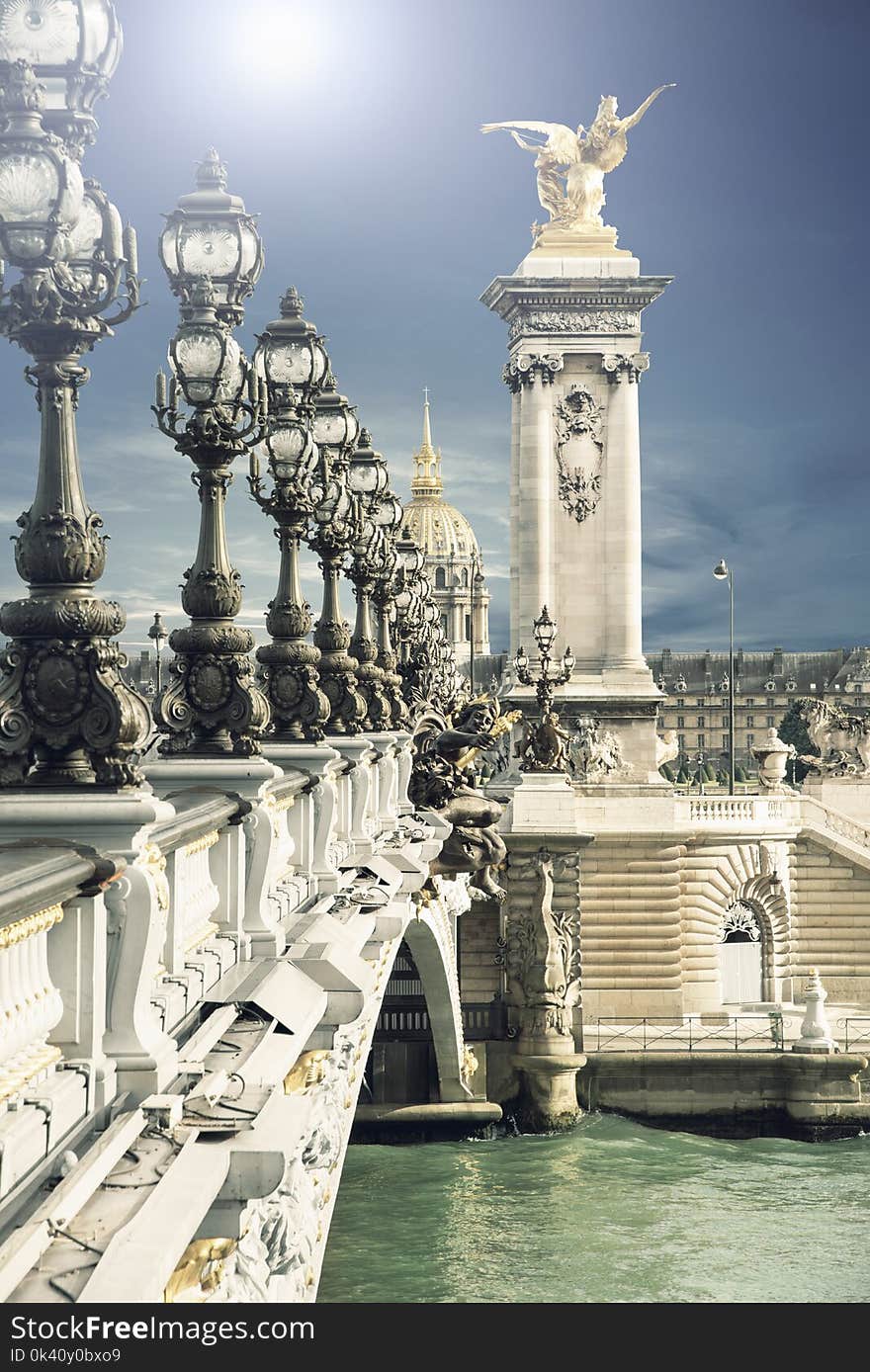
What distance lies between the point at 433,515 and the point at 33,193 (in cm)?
17100

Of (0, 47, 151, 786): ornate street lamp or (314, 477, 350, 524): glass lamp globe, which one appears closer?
(0, 47, 151, 786): ornate street lamp

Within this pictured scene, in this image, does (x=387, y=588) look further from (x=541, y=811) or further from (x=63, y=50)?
(x=541, y=811)

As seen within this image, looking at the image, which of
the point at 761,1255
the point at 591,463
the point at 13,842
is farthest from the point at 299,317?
the point at 591,463

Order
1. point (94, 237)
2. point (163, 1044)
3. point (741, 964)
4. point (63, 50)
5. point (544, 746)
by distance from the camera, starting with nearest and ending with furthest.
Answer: point (163, 1044) < point (63, 50) < point (94, 237) < point (544, 746) < point (741, 964)

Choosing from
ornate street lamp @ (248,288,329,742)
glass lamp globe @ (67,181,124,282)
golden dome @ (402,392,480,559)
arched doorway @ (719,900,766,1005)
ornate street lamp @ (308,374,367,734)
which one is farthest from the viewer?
golden dome @ (402,392,480,559)

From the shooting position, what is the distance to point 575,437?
6359cm

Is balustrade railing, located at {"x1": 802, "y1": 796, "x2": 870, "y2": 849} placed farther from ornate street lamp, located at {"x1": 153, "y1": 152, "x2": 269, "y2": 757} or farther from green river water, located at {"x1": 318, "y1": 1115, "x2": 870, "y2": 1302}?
ornate street lamp, located at {"x1": 153, "y1": 152, "x2": 269, "y2": 757}

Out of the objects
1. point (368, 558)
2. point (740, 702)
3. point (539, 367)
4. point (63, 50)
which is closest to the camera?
point (63, 50)

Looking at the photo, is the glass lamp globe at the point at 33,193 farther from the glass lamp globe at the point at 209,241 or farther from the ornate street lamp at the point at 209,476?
the glass lamp globe at the point at 209,241

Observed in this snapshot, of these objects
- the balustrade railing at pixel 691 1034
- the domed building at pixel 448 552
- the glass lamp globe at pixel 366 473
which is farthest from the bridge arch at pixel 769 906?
the domed building at pixel 448 552

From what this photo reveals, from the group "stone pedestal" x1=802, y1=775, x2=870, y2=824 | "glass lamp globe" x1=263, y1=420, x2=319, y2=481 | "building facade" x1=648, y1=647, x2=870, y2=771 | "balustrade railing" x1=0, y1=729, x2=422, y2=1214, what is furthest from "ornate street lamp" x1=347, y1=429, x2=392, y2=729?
"building facade" x1=648, y1=647, x2=870, y2=771

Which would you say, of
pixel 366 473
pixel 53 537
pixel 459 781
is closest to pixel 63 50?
pixel 53 537

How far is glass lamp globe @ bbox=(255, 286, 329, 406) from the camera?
50.5 feet

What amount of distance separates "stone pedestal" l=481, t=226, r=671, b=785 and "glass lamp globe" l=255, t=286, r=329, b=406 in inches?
1845
